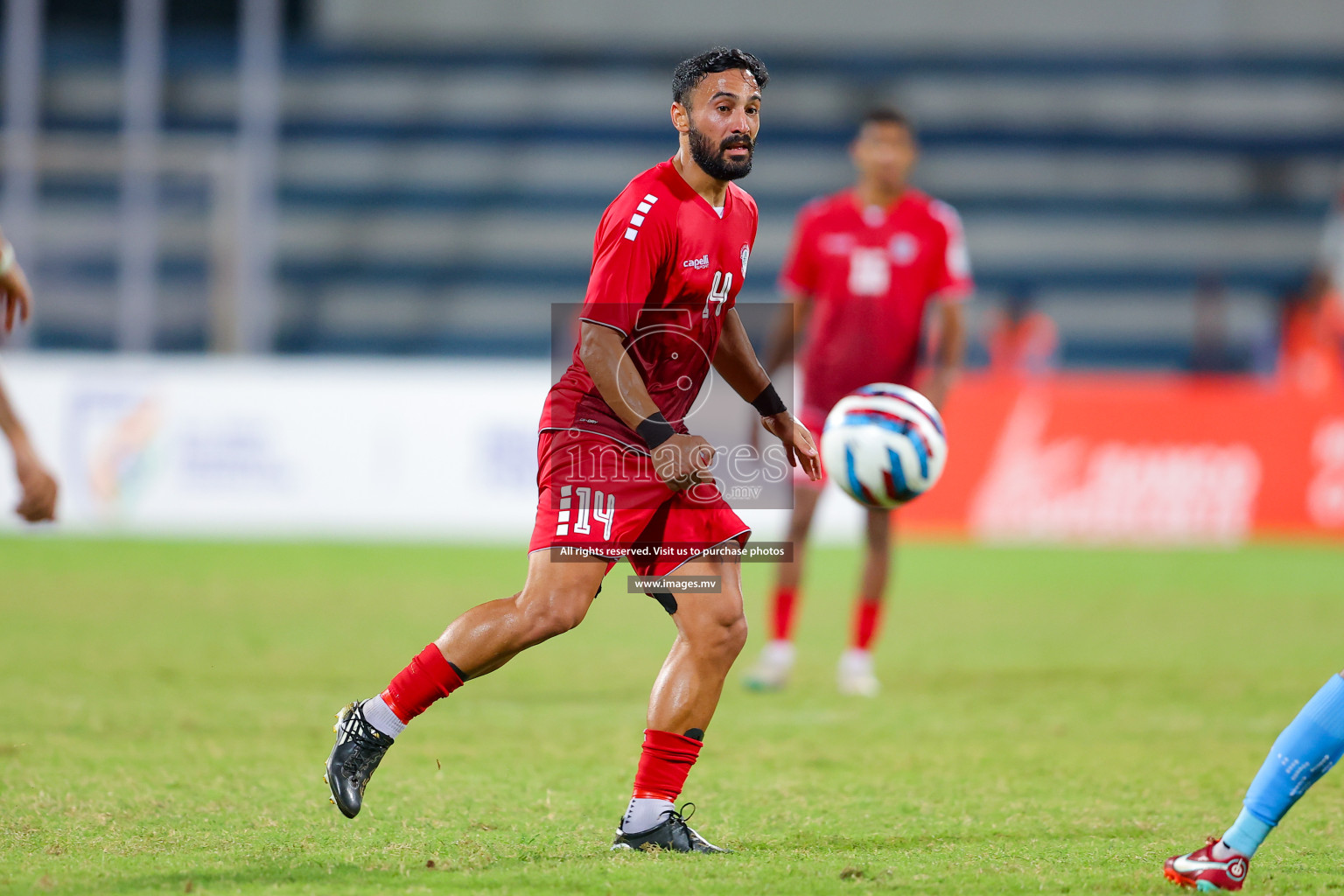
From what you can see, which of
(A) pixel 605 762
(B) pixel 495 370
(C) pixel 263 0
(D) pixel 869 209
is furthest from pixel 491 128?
(A) pixel 605 762

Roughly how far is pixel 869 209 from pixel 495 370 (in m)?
6.89

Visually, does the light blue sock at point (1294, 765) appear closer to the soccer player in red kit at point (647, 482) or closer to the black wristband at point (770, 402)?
the soccer player in red kit at point (647, 482)

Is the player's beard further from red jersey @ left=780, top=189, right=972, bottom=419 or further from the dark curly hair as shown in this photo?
red jersey @ left=780, top=189, right=972, bottom=419

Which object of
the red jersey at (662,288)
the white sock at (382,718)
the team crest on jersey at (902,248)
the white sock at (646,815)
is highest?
the team crest on jersey at (902,248)

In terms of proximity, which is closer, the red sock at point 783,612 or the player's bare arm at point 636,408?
the player's bare arm at point 636,408

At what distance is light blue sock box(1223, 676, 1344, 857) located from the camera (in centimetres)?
367

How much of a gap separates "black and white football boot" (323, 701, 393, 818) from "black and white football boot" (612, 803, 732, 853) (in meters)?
0.71

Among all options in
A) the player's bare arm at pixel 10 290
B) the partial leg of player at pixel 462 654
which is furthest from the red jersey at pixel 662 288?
the player's bare arm at pixel 10 290

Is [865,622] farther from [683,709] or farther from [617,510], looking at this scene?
[617,510]

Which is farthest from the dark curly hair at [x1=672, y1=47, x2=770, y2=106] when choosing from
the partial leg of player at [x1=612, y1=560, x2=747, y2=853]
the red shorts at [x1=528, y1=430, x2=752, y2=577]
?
the partial leg of player at [x1=612, y1=560, x2=747, y2=853]

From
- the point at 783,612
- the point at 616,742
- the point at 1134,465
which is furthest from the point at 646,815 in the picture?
the point at 1134,465

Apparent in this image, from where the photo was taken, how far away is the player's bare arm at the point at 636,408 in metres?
4.09

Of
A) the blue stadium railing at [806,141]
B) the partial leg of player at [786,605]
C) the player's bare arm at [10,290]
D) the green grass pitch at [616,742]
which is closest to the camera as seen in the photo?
the green grass pitch at [616,742]

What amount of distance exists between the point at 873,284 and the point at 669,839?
400 centimetres
